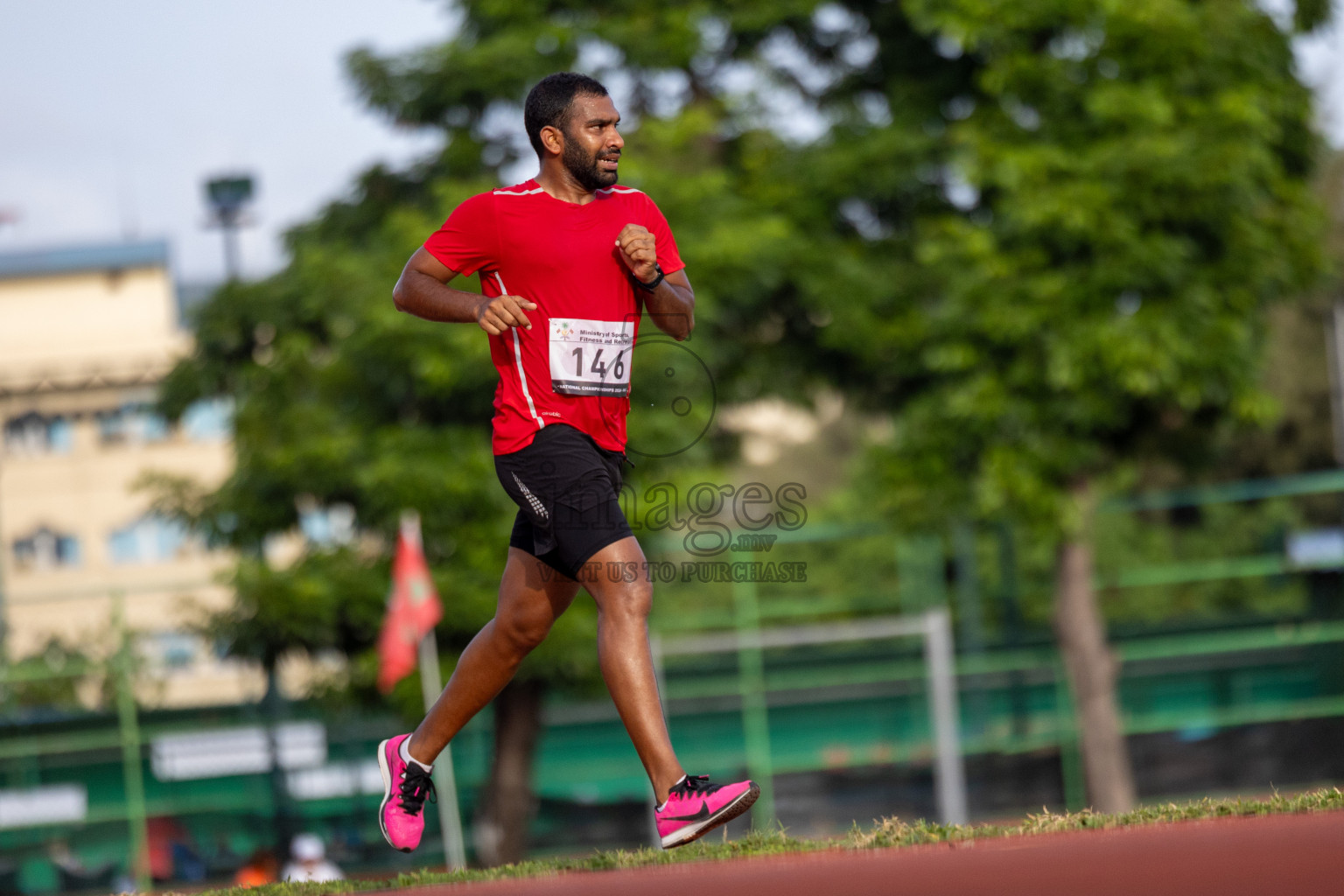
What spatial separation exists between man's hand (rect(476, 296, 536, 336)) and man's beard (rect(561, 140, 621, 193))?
44 cm

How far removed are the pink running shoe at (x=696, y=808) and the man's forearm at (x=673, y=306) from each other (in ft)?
4.53

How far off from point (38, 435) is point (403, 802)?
4059 centimetres

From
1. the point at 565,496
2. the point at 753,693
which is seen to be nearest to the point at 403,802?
the point at 565,496

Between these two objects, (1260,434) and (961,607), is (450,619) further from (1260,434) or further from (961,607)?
(1260,434)

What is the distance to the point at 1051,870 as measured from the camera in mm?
4152

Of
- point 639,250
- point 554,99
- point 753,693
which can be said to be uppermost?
point 554,99

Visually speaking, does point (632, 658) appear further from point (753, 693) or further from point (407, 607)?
point (753, 693)

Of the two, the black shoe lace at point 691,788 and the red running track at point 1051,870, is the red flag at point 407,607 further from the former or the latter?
the black shoe lace at point 691,788

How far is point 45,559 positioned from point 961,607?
31.4 meters

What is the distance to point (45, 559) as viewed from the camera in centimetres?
4197

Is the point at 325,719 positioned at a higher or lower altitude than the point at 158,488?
lower

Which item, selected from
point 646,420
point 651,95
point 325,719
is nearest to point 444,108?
point 651,95

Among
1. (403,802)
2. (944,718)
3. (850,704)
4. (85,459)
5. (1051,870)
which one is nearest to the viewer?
(1051,870)

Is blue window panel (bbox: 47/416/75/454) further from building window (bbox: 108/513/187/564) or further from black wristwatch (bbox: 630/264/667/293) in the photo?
black wristwatch (bbox: 630/264/667/293)
